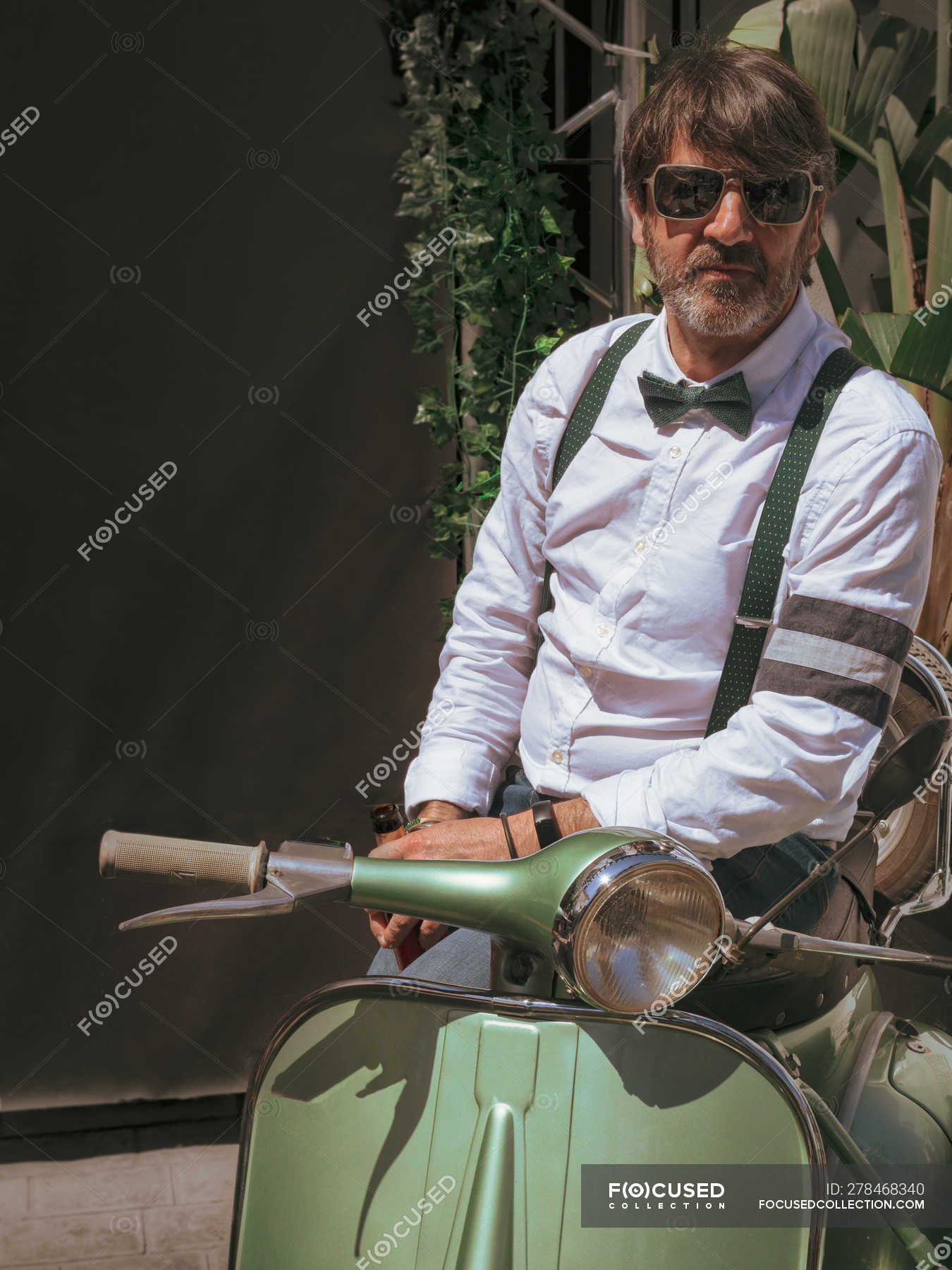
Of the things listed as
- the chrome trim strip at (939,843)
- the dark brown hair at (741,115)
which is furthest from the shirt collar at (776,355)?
the chrome trim strip at (939,843)

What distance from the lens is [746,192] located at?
1249 millimetres

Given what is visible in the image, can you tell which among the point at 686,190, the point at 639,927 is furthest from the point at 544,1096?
the point at 686,190

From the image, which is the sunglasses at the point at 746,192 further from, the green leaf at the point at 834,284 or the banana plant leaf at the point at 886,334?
the green leaf at the point at 834,284

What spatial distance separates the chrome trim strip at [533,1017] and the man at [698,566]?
14 cm

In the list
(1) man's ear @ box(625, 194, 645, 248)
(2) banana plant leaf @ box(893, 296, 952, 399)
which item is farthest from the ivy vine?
(1) man's ear @ box(625, 194, 645, 248)

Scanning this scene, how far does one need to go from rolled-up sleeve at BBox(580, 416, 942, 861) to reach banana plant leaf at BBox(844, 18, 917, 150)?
46.1 inches

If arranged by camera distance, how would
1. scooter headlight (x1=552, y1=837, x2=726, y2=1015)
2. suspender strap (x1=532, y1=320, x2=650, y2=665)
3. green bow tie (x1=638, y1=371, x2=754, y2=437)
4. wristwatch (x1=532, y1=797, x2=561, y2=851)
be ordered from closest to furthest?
scooter headlight (x1=552, y1=837, x2=726, y2=1015) → wristwatch (x1=532, y1=797, x2=561, y2=851) → green bow tie (x1=638, y1=371, x2=754, y2=437) → suspender strap (x1=532, y1=320, x2=650, y2=665)

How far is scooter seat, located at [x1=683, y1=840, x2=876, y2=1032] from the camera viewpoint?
3.64 feet

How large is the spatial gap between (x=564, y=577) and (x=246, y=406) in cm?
138

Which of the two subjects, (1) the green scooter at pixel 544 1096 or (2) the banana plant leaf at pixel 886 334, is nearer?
(1) the green scooter at pixel 544 1096

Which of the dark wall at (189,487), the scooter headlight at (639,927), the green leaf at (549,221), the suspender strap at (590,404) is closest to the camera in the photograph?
the scooter headlight at (639,927)

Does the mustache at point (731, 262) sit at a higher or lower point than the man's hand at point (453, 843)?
higher

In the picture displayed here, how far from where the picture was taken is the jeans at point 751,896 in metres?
1.18

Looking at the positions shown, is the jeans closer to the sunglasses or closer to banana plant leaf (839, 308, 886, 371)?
the sunglasses
